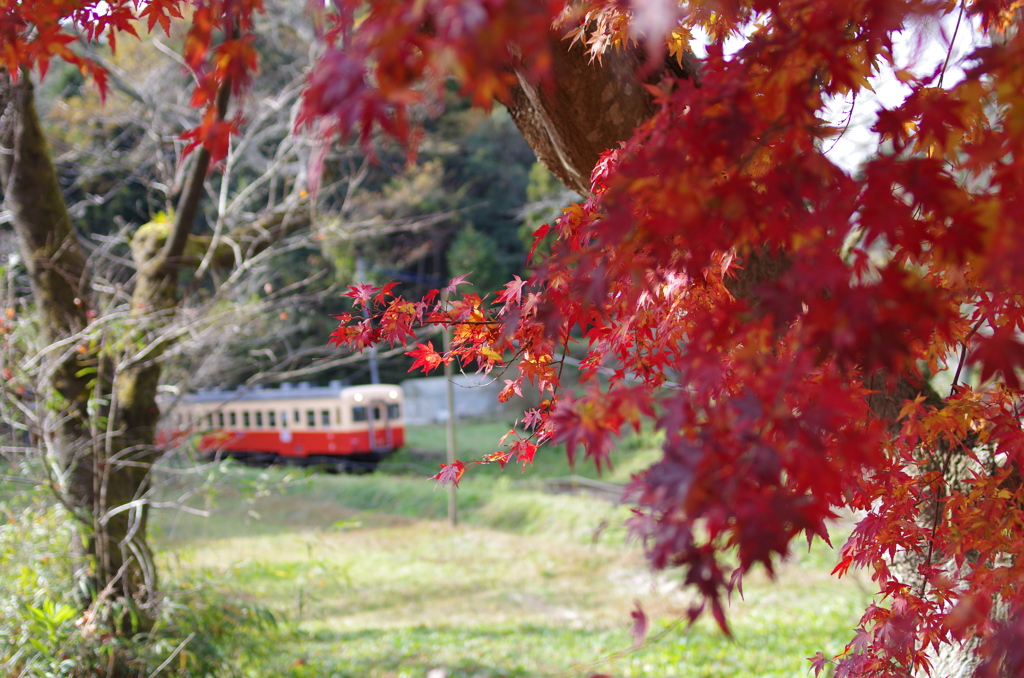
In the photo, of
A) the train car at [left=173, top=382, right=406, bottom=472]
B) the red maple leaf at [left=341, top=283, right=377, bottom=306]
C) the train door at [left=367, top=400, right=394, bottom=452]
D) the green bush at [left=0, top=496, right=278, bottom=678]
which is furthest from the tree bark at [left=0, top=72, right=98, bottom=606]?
the train door at [left=367, top=400, right=394, bottom=452]

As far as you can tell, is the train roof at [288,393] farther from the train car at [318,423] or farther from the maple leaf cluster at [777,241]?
the maple leaf cluster at [777,241]

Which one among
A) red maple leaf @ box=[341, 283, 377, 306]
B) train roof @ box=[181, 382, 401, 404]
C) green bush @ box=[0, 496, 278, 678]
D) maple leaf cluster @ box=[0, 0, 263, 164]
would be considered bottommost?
green bush @ box=[0, 496, 278, 678]

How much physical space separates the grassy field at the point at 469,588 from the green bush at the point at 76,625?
223mm

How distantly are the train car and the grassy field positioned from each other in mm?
1449

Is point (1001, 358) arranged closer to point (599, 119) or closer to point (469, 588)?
point (599, 119)

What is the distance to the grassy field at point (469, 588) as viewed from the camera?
4.89 metres

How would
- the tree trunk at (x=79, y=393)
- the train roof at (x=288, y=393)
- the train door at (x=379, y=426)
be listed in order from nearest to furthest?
the tree trunk at (x=79, y=393)
the train roof at (x=288, y=393)
the train door at (x=379, y=426)

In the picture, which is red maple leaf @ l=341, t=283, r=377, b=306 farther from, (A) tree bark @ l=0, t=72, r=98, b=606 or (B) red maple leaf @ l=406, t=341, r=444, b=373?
(A) tree bark @ l=0, t=72, r=98, b=606

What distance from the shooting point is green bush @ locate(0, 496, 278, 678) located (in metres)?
3.38

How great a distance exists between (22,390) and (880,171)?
4.61 m

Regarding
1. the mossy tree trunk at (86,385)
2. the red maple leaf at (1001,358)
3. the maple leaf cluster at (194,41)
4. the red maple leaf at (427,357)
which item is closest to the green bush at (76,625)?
the mossy tree trunk at (86,385)

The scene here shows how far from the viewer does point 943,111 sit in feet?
3.36

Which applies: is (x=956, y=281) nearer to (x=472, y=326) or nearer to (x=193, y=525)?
(x=472, y=326)

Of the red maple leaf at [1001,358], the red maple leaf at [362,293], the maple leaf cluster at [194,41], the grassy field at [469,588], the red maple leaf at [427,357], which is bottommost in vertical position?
the grassy field at [469,588]
